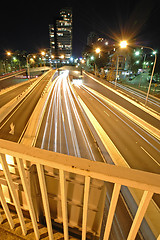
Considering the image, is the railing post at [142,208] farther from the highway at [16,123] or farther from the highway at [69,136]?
the highway at [16,123]

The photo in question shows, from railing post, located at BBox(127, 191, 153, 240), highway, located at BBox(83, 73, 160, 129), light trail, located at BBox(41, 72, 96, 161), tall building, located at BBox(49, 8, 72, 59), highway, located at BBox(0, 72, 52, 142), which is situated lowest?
light trail, located at BBox(41, 72, 96, 161)

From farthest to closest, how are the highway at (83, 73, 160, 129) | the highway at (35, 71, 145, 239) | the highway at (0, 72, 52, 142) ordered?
the highway at (83, 73, 160, 129) < the highway at (0, 72, 52, 142) < the highway at (35, 71, 145, 239)

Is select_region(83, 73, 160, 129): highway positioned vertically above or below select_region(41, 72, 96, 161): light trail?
above

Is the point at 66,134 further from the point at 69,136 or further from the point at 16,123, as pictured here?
the point at 16,123

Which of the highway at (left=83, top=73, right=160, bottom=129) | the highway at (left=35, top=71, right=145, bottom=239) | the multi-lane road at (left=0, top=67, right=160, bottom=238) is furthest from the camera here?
the highway at (left=83, top=73, right=160, bottom=129)

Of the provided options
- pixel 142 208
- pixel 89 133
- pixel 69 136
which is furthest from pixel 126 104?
pixel 142 208

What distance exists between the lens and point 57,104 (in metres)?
27.0

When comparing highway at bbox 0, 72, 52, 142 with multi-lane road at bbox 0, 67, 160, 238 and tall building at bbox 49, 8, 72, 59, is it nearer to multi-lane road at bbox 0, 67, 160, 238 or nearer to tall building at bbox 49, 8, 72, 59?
multi-lane road at bbox 0, 67, 160, 238

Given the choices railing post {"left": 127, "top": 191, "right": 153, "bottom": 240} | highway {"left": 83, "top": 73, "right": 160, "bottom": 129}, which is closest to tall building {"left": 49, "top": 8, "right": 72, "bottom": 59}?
highway {"left": 83, "top": 73, "right": 160, "bottom": 129}

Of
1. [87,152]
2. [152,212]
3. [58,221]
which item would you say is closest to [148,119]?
[87,152]

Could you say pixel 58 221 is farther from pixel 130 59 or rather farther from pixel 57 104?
pixel 130 59

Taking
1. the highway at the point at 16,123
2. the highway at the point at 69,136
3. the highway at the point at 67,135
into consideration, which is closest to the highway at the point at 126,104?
the highway at the point at 69,136

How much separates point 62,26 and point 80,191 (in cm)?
21469

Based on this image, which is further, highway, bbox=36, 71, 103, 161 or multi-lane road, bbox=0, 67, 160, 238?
highway, bbox=36, 71, 103, 161
